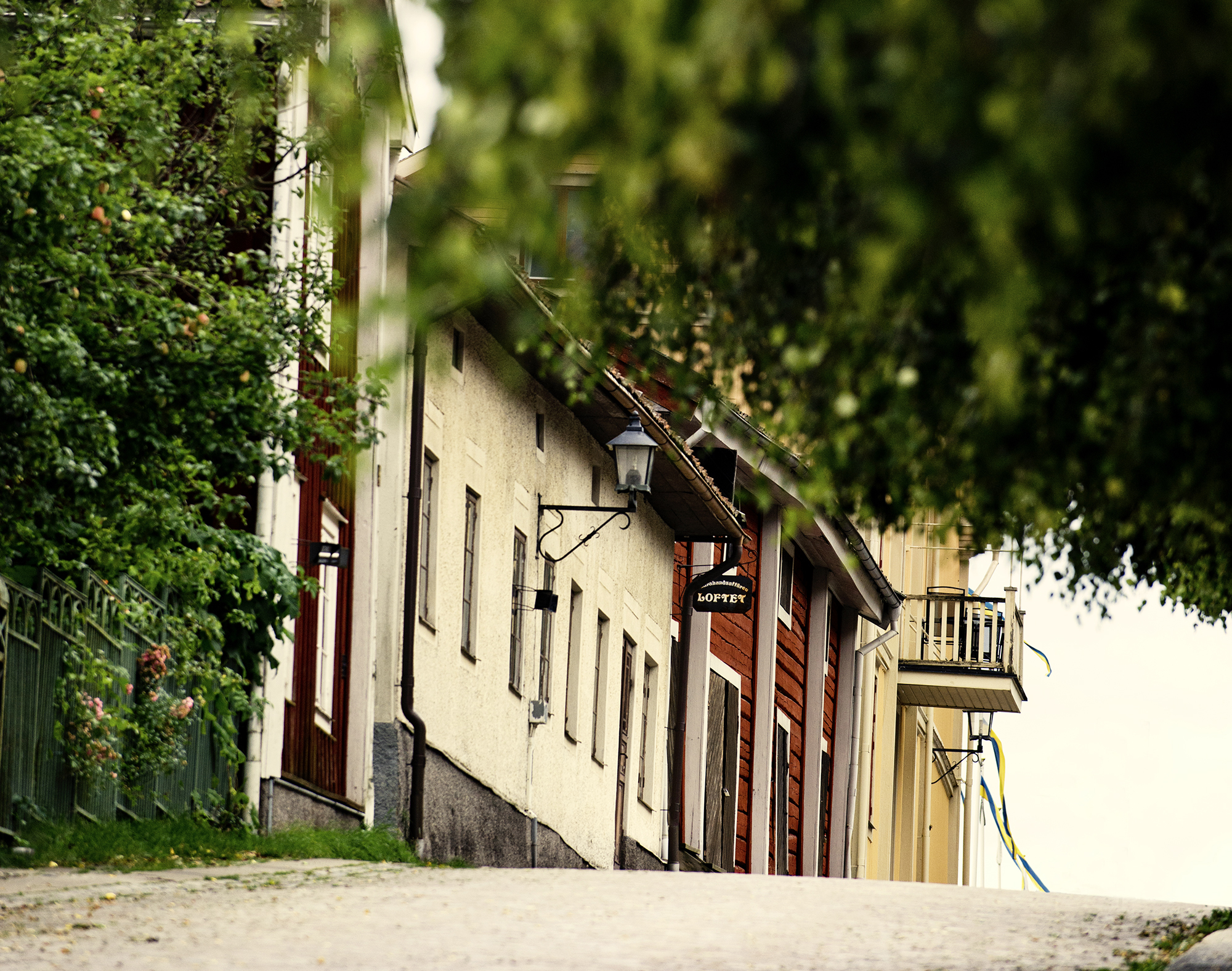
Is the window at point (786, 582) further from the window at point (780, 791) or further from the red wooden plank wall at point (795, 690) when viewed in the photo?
the window at point (780, 791)

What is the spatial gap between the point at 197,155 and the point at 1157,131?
9772mm

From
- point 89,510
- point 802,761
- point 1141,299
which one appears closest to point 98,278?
point 89,510

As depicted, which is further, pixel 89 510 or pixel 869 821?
pixel 869 821

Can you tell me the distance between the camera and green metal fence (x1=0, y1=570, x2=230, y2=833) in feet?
37.7

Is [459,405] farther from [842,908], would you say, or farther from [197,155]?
[842,908]

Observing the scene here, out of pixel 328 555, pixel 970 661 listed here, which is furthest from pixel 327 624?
pixel 970 661

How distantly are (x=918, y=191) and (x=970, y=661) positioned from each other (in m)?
27.9

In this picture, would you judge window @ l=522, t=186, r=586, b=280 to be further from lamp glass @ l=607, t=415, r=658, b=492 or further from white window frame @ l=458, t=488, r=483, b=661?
white window frame @ l=458, t=488, r=483, b=661

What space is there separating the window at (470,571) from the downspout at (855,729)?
35.9 feet

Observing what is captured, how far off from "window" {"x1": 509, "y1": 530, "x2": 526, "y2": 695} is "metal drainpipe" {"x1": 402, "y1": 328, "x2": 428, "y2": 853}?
2954 mm

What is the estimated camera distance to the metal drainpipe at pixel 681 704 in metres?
22.9

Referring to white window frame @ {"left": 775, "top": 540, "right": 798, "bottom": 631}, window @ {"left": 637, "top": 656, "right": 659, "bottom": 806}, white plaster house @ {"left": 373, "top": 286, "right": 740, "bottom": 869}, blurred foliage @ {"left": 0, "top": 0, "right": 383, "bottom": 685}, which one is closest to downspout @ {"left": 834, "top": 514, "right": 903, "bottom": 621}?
white window frame @ {"left": 775, "top": 540, "right": 798, "bottom": 631}

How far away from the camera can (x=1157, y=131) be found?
10.5ft

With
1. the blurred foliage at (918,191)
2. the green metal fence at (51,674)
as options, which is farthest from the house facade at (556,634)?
the green metal fence at (51,674)
